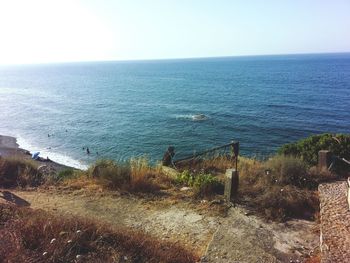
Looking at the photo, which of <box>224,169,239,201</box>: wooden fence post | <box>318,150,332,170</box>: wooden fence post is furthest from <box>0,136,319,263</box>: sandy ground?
<box>318,150,332,170</box>: wooden fence post

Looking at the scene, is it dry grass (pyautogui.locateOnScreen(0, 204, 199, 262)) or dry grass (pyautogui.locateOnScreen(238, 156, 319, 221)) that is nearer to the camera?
dry grass (pyautogui.locateOnScreen(0, 204, 199, 262))

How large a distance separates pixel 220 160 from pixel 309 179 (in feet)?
14.3

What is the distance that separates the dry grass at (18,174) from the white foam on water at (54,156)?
18.8m

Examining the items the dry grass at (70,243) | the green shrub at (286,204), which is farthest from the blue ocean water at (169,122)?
the dry grass at (70,243)

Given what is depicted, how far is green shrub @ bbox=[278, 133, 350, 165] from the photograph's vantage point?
12941 millimetres

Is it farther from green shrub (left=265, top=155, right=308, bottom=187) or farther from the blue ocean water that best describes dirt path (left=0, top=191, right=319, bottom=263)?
the blue ocean water

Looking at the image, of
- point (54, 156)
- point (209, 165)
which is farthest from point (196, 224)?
point (54, 156)

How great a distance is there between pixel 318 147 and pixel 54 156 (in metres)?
30.7

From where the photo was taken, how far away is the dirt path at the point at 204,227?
688 cm

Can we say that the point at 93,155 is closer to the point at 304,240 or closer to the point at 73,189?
the point at 73,189

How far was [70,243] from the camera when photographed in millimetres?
5559

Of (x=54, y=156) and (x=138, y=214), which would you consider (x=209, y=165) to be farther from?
(x=54, y=156)

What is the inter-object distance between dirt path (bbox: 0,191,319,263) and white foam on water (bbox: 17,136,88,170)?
23039 mm

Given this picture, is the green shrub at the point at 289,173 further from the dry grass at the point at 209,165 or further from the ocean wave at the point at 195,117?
the ocean wave at the point at 195,117
